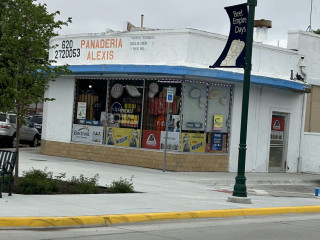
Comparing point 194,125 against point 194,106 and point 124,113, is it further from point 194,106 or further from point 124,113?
point 124,113

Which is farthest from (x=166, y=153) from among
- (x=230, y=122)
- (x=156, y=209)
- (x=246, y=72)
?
(x=156, y=209)

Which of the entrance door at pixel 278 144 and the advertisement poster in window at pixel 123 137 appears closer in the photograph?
the advertisement poster in window at pixel 123 137

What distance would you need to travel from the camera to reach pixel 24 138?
34719mm

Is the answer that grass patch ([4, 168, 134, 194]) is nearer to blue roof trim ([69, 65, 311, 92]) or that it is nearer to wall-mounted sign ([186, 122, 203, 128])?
blue roof trim ([69, 65, 311, 92])

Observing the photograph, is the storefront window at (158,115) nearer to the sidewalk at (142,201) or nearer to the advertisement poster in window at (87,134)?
the advertisement poster in window at (87,134)

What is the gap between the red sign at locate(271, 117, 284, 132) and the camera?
1051 inches

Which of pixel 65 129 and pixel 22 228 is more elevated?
pixel 65 129

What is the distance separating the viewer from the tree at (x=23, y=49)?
47.7 feet

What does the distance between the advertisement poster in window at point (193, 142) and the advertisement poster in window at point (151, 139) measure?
1.02 metres

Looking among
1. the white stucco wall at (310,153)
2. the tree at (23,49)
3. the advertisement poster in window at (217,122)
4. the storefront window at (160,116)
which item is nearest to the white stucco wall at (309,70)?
the white stucco wall at (310,153)

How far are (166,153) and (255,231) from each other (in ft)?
36.8

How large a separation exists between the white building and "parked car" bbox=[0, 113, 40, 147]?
13.7 ft

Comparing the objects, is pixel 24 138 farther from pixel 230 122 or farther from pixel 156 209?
pixel 156 209

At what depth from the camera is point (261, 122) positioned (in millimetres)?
25875
